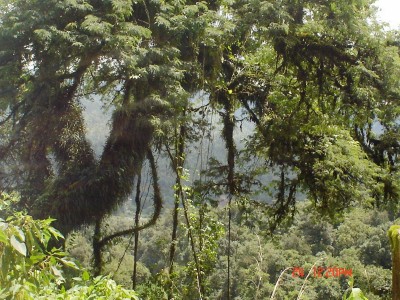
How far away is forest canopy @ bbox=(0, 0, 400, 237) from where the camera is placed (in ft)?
18.0

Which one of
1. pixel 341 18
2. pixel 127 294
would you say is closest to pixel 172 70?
pixel 341 18

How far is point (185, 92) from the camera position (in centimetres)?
563

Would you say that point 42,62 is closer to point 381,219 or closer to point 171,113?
point 171,113

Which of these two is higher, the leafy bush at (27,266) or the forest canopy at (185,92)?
the forest canopy at (185,92)

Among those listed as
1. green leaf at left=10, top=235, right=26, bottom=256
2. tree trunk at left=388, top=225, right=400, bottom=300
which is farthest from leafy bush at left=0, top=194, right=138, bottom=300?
tree trunk at left=388, top=225, right=400, bottom=300

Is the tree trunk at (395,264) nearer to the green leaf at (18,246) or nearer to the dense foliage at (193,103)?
the green leaf at (18,246)

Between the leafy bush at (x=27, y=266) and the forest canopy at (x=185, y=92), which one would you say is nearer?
the leafy bush at (x=27, y=266)

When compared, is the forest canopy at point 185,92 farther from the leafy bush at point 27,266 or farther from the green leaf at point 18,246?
→ the green leaf at point 18,246

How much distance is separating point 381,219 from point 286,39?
27782mm

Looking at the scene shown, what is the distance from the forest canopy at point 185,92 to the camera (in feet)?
18.0

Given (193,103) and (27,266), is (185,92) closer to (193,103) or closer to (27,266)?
(193,103)

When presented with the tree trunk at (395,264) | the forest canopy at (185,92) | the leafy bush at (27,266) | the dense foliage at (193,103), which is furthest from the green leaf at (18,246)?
the forest canopy at (185,92)

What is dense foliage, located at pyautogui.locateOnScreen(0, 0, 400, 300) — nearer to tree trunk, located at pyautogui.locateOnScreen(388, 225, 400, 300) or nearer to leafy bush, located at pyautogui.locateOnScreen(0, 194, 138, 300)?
leafy bush, located at pyautogui.locateOnScreen(0, 194, 138, 300)

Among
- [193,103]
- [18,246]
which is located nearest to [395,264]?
[18,246]
